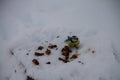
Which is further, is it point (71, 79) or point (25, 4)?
point (25, 4)

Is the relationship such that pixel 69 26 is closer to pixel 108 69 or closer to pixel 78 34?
pixel 78 34

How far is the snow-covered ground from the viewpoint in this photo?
6.83 feet

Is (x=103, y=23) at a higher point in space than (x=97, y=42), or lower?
higher

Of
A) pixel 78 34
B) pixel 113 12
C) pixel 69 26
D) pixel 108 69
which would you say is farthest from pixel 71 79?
pixel 113 12

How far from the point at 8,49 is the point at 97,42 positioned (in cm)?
141

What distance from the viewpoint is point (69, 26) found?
2.98 metres

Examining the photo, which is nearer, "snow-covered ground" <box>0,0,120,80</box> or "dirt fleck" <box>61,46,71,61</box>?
"snow-covered ground" <box>0,0,120,80</box>

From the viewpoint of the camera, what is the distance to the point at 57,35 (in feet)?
9.13

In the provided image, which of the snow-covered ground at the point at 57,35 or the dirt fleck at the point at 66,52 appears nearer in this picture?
the snow-covered ground at the point at 57,35

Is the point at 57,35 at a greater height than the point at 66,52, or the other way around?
the point at 57,35

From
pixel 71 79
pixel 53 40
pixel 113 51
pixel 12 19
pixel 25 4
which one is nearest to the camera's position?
pixel 71 79

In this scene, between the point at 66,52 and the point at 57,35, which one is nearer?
the point at 66,52

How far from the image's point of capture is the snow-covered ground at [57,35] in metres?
2.08

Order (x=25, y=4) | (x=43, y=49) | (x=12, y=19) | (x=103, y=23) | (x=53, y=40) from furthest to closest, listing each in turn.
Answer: (x=25, y=4), (x=12, y=19), (x=103, y=23), (x=53, y=40), (x=43, y=49)
